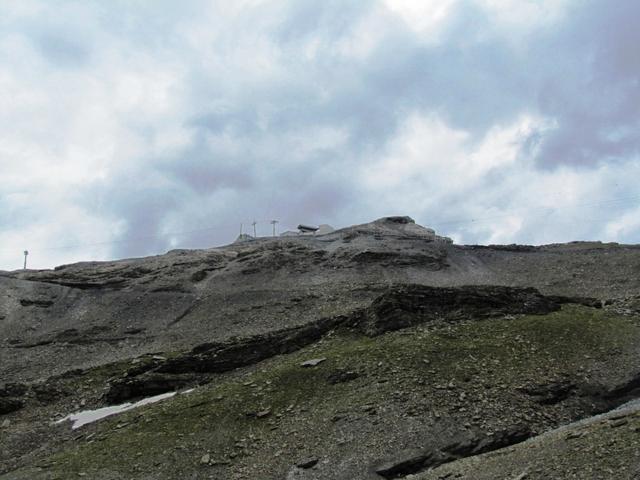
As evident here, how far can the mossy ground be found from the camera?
24156 mm

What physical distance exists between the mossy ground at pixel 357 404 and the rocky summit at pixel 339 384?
0.28 feet

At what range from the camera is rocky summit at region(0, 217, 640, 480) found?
22.7m

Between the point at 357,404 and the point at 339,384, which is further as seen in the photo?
the point at 339,384

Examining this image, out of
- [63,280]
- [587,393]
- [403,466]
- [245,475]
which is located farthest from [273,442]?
[63,280]

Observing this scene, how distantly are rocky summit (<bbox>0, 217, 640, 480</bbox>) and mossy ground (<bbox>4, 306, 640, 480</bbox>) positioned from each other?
0.28 ft

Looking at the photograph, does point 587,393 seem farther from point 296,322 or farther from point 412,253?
point 412,253

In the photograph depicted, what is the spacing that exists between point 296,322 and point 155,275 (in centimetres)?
2669

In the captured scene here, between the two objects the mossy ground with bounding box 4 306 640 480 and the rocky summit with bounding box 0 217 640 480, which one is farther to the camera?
the mossy ground with bounding box 4 306 640 480

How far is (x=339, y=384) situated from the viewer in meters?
28.7

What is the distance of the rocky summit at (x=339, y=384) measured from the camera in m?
22.7

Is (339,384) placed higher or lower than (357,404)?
higher

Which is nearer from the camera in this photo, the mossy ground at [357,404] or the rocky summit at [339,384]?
the rocky summit at [339,384]

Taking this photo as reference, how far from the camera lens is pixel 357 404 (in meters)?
26.2

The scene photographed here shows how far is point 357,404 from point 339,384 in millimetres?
2631
